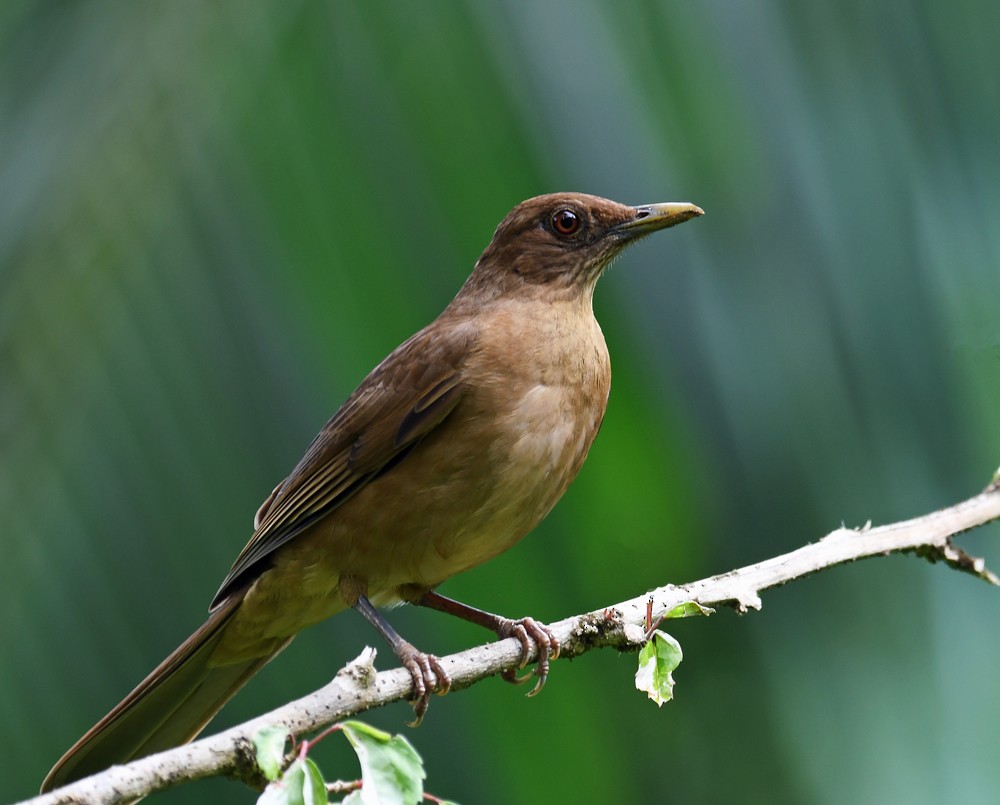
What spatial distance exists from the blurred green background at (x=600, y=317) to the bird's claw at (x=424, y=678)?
60cm

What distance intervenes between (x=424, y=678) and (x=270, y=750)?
1.43m

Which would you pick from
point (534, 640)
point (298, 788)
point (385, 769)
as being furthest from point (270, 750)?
point (534, 640)

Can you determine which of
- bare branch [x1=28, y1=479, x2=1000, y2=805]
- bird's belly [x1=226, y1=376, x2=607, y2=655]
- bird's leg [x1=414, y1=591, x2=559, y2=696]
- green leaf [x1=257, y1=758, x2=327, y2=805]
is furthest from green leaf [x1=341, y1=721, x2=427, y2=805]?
bird's belly [x1=226, y1=376, x2=607, y2=655]

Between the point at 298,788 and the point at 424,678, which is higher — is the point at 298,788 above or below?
above

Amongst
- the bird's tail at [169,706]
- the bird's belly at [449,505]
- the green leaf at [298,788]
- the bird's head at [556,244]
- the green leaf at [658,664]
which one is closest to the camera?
the green leaf at [298,788]

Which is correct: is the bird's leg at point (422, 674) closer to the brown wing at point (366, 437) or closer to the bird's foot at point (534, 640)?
the bird's foot at point (534, 640)

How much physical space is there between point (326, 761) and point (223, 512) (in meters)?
0.87

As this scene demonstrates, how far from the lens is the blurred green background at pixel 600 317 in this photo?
3650mm

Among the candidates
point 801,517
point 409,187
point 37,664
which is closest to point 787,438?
point 801,517

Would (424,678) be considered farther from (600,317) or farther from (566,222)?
(566,222)

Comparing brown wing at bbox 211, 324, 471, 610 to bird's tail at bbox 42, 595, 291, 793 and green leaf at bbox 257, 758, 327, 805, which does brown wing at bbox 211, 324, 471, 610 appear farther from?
green leaf at bbox 257, 758, 327, 805

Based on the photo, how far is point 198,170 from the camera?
373 cm

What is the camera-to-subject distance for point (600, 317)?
445cm

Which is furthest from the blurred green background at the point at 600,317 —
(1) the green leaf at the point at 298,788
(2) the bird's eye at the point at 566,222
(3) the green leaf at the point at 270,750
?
(1) the green leaf at the point at 298,788
